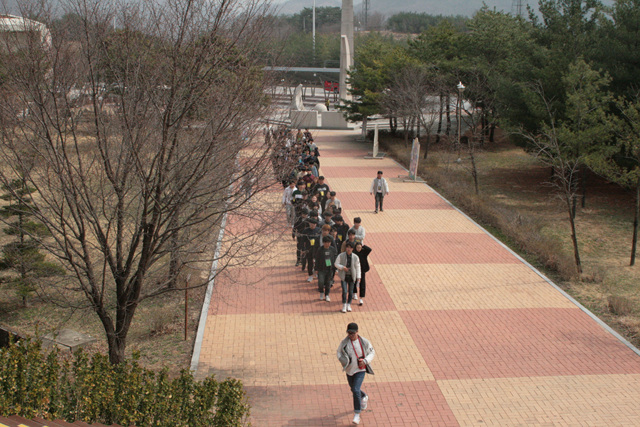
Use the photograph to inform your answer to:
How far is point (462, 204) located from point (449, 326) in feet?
33.9

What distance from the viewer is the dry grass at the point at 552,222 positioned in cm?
1405

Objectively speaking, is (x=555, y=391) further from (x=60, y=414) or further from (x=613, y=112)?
(x=613, y=112)

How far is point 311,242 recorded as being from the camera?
13.5m

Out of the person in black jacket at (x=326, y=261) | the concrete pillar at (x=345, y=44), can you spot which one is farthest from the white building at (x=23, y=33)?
the concrete pillar at (x=345, y=44)

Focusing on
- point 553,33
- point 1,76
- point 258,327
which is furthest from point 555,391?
point 553,33

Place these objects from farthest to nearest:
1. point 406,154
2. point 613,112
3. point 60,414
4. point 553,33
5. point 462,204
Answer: point 406,154 < point 553,33 < point 613,112 < point 462,204 < point 60,414

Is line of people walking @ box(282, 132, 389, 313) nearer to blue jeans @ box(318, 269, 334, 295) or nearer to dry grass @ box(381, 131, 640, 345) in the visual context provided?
blue jeans @ box(318, 269, 334, 295)

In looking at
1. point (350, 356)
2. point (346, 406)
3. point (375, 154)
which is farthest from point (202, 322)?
point (375, 154)

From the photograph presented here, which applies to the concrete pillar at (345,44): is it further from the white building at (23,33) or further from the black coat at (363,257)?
the white building at (23,33)

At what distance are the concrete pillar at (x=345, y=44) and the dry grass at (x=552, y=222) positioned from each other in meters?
12.3

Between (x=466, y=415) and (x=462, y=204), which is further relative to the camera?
(x=462, y=204)

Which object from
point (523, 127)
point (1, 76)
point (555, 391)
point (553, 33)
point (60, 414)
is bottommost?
point (555, 391)

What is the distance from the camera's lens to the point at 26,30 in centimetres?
816

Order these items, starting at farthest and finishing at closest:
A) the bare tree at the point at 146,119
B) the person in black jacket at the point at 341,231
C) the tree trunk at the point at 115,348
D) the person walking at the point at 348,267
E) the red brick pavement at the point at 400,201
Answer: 1. the red brick pavement at the point at 400,201
2. the person in black jacket at the point at 341,231
3. the person walking at the point at 348,267
4. the tree trunk at the point at 115,348
5. the bare tree at the point at 146,119
